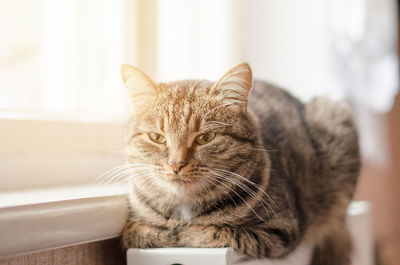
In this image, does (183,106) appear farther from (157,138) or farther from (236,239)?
(236,239)

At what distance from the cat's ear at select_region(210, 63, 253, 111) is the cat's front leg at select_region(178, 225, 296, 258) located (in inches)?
10.8

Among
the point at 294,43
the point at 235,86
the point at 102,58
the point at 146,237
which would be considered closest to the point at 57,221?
the point at 146,237

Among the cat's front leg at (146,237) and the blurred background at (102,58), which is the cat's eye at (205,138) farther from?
the blurred background at (102,58)

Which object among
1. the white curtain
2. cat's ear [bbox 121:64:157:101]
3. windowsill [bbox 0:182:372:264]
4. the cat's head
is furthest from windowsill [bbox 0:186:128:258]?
the white curtain

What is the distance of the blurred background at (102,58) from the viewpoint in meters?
1.10

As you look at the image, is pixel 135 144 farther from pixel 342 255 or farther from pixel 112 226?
pixel 342 255

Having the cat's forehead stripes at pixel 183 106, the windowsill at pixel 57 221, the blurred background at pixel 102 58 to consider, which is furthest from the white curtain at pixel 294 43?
the windowsill at pixel 57 221

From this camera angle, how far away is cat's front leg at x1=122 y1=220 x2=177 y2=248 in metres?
0.89

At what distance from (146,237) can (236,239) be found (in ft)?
0.64

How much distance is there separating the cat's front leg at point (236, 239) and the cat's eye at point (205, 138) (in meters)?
0.18

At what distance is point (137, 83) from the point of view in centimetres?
95

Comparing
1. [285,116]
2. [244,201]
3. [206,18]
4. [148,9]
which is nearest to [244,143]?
[244,201]

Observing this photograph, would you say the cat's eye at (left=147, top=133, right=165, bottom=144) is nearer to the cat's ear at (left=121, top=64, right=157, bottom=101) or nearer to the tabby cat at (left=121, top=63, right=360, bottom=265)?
the tabby cat at (left=121, top=63, right=360, bottom=265)

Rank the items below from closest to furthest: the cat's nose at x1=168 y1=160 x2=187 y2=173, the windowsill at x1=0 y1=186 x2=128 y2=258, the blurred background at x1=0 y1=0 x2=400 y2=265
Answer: the windowsill at x1=0 y1=186 x2=128 y2=258 → the cat's nose at x1=168 y1=160 x2=187 y2=173 → the blurred background at x1=0 y1=0 x2=400 y2=265
